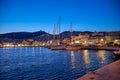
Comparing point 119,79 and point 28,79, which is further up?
point 119,79

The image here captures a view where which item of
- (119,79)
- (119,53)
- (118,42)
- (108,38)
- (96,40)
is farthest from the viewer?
(96,40)

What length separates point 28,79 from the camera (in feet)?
60.8

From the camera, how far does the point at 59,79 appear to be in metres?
18.2

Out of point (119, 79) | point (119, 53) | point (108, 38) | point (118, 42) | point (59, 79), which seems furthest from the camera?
point (108, 38)

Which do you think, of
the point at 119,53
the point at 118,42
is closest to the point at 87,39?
the point at 118,42

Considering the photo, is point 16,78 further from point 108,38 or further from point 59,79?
point 108,38

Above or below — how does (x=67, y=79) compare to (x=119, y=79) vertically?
below

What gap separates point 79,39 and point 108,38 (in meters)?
22.1

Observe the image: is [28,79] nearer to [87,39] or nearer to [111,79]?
[111,79]

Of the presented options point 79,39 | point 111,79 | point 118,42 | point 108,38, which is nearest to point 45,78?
point 111,79

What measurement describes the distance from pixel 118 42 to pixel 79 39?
32.8 meters

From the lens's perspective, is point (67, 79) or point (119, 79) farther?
point (67, 79)

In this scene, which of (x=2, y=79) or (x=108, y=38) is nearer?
(x=2, y=79)

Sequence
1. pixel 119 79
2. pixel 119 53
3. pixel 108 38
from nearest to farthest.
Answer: pixel 119 79 < pixel 119 53 < pixel 108 38
